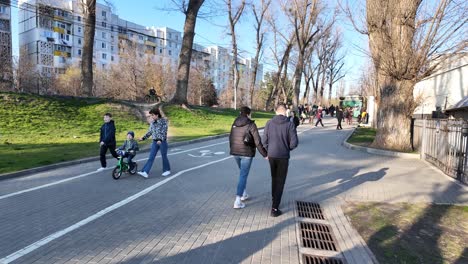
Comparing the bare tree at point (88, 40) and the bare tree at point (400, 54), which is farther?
the bare tree at point (88, 40)

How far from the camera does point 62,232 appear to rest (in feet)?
15.1

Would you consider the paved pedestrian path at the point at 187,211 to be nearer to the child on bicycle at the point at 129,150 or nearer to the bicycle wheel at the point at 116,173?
the bicycle wheel at the point at 116,173

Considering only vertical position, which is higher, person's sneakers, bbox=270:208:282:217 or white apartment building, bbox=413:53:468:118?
white apartment building, bbox=413:53:468:118

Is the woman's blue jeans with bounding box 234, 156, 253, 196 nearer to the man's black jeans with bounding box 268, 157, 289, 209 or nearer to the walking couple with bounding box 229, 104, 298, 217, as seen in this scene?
the walking couple with bounding box 229, 104, 298, 217

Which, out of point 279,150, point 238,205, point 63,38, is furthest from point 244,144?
point 63,38

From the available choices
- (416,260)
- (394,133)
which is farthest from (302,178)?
(394,133)

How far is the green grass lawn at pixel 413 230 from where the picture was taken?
4.25 metres

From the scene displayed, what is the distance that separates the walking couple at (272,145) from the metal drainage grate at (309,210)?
1.70 feet

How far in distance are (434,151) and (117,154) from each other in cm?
1002

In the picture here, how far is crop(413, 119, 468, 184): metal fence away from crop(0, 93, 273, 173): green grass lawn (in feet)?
34.0

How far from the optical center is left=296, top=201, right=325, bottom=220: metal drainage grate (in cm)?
584

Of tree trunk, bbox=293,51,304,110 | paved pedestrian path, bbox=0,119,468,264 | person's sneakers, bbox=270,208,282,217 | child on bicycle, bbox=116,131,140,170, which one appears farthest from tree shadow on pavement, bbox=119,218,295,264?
tree trunk, bbox=293,51,304,110

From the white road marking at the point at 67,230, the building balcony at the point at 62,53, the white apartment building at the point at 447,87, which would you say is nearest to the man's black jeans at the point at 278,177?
the white road marking at the point at 67,230

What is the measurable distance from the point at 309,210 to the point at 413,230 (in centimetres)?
170
